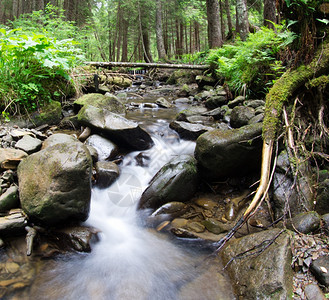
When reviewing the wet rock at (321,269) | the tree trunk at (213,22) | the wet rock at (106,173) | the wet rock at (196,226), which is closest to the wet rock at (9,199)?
the wet rock at (106,173)

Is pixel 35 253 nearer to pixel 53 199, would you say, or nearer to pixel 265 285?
pixel 53 199

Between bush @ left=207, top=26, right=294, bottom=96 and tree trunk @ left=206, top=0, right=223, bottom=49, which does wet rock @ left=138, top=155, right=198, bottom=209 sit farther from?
tree trunk @ left=206, top=0, right=223, bottom=49

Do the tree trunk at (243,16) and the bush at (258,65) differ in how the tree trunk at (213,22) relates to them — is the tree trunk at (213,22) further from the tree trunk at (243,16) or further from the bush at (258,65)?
the bush at (258,65)

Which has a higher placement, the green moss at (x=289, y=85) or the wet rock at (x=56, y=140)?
the green moss at (x=289, y=85)

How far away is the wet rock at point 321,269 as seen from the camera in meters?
1.99

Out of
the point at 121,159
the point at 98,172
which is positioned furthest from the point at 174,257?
the point at 121,159

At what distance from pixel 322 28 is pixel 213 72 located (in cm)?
872

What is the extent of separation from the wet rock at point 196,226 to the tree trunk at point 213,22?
40.0 feet

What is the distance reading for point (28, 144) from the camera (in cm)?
448

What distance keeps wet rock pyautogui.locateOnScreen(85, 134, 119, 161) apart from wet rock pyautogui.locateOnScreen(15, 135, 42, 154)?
104cm

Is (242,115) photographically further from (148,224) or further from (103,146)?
(148,224)

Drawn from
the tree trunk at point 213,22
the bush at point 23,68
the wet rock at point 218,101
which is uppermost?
the tree trunk at point 213,22

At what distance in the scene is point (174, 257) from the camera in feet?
10.5

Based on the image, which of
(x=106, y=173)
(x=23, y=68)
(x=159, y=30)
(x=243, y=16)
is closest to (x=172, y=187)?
(x=106, y=173)
